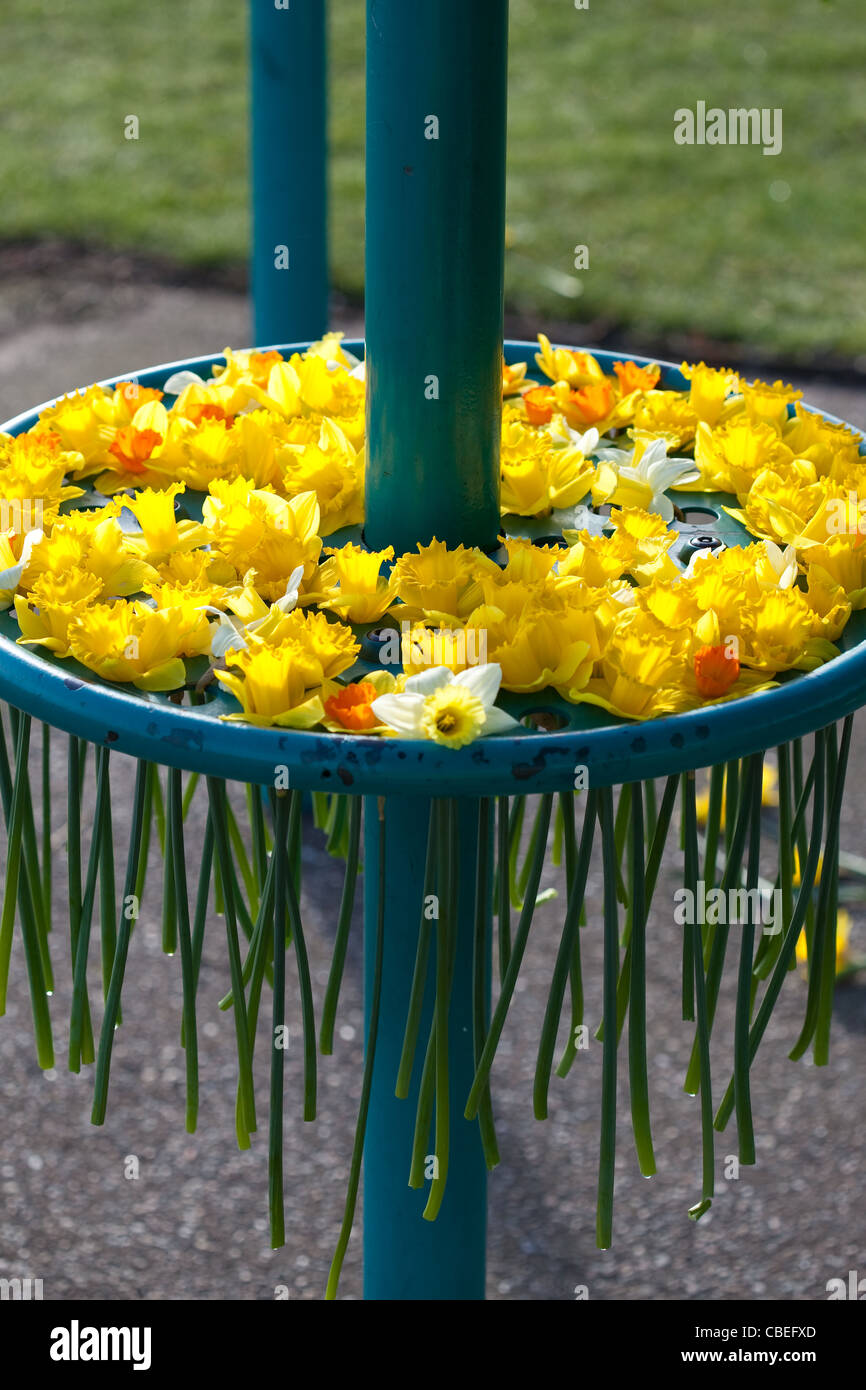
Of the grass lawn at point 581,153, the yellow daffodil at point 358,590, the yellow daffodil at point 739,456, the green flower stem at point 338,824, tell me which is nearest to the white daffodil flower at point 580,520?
the yellow daffodil at point 739,456

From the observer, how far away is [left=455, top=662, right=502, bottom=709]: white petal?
117 centimetres

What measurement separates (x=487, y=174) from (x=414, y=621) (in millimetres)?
348

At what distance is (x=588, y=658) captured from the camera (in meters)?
1.23

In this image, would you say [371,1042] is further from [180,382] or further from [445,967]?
[180,382]

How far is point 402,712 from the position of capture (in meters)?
1.16

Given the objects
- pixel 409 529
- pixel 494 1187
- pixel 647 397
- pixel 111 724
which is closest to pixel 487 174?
pixel 409 529

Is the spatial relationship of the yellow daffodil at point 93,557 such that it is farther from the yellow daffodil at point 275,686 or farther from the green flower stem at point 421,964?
the green flower stem at point 421,964

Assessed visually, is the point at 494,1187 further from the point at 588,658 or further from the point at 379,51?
the point at 379,51

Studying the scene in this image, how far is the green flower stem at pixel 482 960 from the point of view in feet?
4.17

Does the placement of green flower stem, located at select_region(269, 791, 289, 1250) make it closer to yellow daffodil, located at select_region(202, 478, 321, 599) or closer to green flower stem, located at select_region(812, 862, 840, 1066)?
yellow daffodil, located at select_region(202, 478, 321, 599)

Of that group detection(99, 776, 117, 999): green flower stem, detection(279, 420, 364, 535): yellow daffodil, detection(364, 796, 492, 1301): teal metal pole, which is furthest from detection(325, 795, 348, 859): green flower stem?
detection(279, 420, 364, 535): yellow daffodil

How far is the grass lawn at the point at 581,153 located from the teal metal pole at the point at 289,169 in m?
2.19

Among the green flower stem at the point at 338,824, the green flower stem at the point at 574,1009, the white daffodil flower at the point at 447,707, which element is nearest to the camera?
the white daffodil flower at the point at 447,707

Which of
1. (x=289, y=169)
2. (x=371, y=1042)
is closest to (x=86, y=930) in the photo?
(x=371, y=1042)
